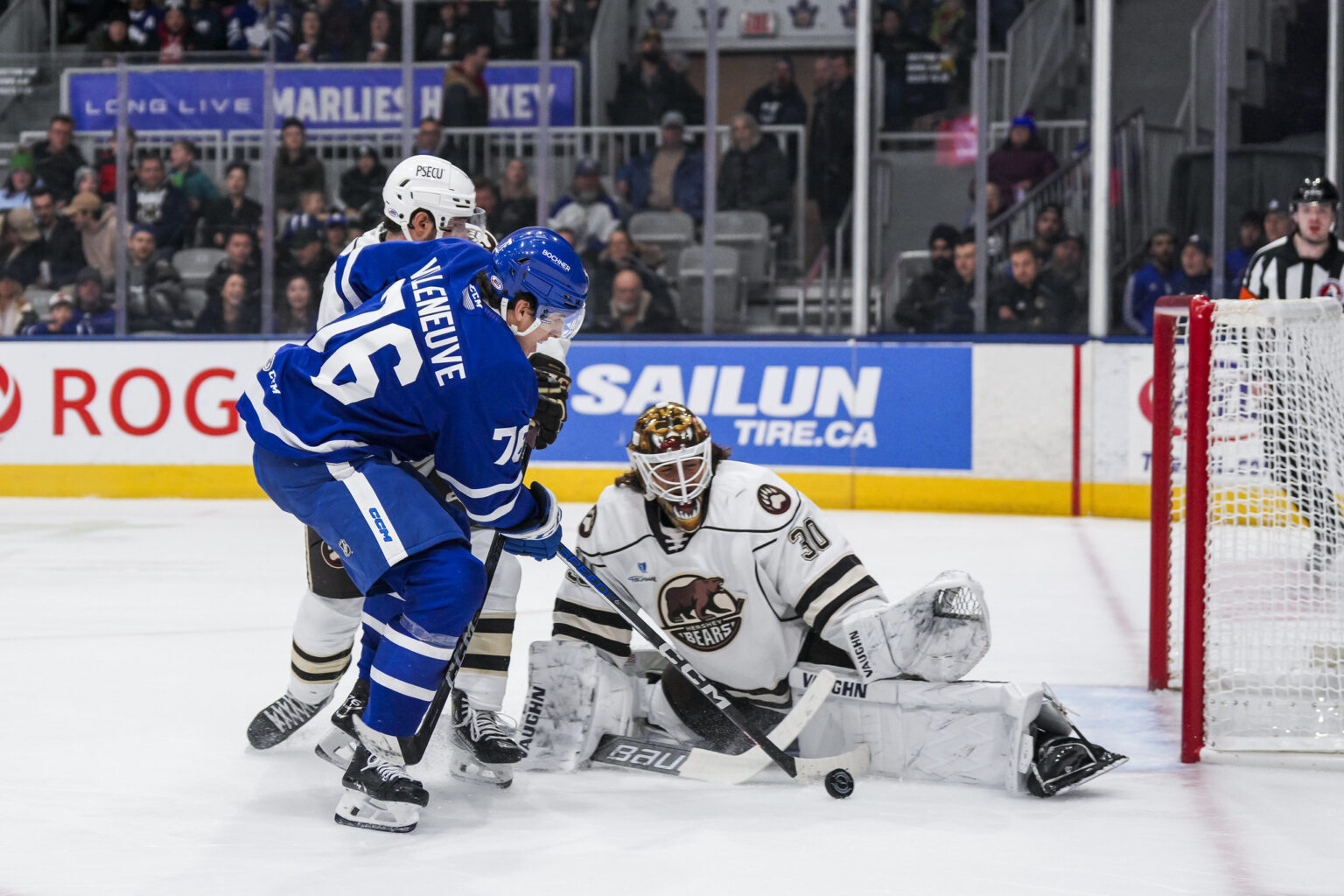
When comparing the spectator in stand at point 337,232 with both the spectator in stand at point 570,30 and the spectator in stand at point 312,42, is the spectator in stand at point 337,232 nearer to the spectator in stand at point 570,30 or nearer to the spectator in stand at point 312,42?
the spectator in stand at point 312,42

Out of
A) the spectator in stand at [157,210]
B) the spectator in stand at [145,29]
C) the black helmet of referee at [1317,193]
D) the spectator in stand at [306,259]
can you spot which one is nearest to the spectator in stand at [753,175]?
the spectator in stand at [306,259]

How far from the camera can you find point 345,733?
2.97 m

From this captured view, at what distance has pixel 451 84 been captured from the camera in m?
8.30

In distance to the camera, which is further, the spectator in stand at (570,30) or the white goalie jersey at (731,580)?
the spectator in stand at (570,30)

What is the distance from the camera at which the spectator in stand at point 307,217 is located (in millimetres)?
8086

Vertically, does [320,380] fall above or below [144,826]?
above

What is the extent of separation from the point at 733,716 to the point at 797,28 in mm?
6509

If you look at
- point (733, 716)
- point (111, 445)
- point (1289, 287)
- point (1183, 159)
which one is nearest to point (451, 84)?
point (111, 445)

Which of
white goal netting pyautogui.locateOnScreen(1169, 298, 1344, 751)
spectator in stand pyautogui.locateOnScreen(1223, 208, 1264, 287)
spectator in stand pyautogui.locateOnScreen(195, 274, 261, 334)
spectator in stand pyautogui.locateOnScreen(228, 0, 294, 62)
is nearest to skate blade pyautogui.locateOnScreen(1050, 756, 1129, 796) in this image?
white goal netting pyautogui.locateOnScreen(1169, 298, 1344, 751)

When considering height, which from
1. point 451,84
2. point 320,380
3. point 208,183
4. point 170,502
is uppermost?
point 451,84

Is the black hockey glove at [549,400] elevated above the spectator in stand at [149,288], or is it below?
below

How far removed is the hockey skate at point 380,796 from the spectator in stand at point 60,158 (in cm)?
638

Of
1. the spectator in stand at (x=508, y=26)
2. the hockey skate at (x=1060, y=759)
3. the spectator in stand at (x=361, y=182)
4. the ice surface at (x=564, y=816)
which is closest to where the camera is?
the ice surface at (x=564, y=816)

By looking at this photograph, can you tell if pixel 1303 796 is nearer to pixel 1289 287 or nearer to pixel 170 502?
pixel 1289 287
